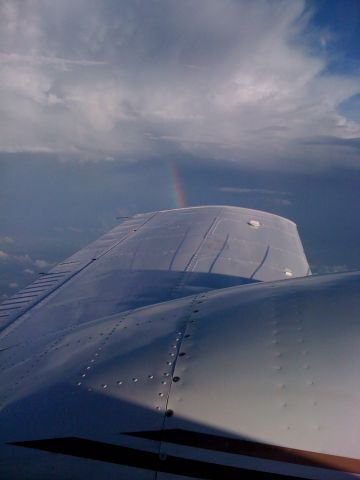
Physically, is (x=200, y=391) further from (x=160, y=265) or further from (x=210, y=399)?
(x=160, y=265)

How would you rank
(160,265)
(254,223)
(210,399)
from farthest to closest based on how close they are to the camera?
1. (254,223)
2. (160,265)
3. (210,399)

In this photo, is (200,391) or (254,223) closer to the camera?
(200,391)

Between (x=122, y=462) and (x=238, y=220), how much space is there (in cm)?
912

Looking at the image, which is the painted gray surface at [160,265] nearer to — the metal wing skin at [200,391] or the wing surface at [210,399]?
the metal wing skin at [200,391]

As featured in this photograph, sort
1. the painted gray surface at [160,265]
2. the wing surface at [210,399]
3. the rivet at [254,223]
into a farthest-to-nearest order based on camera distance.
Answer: the rivet at [254,223] < the painted gray surface at [160,265] < the wing surface at [210,399]

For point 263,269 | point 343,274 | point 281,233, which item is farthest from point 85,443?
point 281,233

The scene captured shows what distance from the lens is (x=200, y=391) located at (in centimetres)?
241

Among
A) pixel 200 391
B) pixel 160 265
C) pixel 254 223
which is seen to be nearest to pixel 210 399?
pixel 200 391

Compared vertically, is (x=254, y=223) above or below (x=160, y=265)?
above

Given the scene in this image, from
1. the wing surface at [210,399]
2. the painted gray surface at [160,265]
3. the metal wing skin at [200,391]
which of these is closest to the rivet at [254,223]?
the painted gray surface at [160,265]

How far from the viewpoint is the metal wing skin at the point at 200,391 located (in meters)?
2.12

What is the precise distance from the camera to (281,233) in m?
10.3

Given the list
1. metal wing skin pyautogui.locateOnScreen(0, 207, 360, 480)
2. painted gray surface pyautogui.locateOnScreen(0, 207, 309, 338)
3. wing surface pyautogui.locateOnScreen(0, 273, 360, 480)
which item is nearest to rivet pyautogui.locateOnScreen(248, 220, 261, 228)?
painted gray surface pyautogui.locateOnScreen(0, 207, 309, 338)

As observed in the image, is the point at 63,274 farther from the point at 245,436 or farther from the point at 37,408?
the point at 245,436
